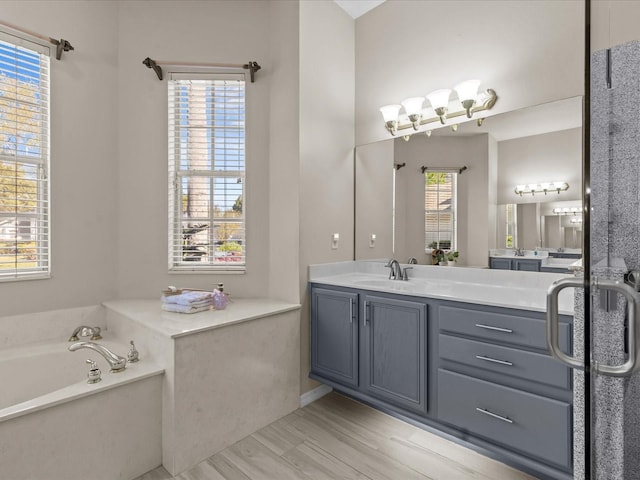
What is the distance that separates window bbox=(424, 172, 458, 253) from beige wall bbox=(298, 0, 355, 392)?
64 cm

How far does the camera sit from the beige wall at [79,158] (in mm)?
2406

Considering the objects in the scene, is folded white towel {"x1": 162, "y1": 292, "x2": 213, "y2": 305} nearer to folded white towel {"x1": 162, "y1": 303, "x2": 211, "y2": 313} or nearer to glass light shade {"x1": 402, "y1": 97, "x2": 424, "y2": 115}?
folded white towel {"x1": 162, "y1": 303, "x2": 211, "y2": 313}

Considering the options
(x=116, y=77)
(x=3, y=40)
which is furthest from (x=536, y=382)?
(x=3, y=40)

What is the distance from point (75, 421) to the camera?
164cm

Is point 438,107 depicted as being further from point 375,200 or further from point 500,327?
point 500,327

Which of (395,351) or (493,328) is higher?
(493,328)

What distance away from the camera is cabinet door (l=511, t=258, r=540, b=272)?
6.82ft

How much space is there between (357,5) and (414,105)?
1028 mm

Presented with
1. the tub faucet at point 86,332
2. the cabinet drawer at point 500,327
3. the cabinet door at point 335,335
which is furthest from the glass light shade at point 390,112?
the tub faucet at point 86,332

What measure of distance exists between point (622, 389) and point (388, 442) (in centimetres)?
162

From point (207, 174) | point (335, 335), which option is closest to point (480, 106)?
point (335, 335)

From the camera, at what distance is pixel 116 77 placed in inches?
108

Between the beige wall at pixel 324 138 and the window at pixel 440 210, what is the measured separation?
2.10ft

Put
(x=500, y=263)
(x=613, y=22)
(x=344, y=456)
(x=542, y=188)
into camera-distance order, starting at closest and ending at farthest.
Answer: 1. (x=613, y=22)
2. (x=344, y=456)
3. (x=542, y=188)
4. (x=500, y=263)
